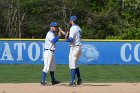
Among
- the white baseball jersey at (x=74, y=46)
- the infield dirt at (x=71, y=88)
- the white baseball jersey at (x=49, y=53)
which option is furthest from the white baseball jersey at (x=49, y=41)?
the infield dirt at (x=71, y=88)

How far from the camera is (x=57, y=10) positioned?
1836 inches

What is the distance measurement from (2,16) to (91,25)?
8.77 meters

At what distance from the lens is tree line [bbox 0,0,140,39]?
45.6 meters

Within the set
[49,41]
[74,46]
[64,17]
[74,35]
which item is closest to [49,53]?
[49,41]

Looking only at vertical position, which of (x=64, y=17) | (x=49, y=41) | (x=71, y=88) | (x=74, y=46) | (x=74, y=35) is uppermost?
(x=64, y=17)

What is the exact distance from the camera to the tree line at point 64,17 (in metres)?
45.6

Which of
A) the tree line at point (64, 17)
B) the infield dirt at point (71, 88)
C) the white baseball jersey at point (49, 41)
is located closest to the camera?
the infield dirt at point (71, 88)

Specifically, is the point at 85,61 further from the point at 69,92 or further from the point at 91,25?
the point at 91,25

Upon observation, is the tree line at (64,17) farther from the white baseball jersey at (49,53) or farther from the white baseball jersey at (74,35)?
the white baseball jersey at (74,35)

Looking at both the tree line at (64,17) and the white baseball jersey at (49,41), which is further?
the tree line at (64,17)

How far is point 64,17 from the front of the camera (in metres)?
45.8

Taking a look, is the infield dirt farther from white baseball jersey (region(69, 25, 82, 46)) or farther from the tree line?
the tree line

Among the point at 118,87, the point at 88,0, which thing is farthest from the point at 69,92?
the point at 88,0

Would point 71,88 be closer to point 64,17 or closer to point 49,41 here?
point 49,41
